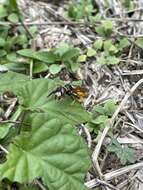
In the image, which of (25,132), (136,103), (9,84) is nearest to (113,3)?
(136,103)

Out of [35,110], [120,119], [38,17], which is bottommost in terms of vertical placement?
[120,119]

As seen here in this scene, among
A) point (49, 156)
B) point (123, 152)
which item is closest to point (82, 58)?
point (123, 152)

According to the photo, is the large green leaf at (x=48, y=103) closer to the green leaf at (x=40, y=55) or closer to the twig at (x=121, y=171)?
the twig at (x=121, y=171)

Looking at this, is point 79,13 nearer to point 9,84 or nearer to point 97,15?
point 97,15

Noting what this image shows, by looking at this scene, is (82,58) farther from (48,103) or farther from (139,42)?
(48,103)

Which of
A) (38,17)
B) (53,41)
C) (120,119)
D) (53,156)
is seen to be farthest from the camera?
(38,17)
